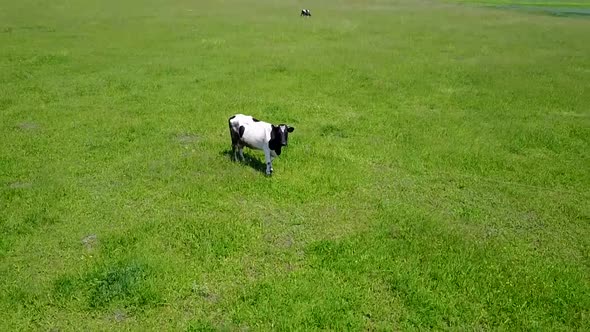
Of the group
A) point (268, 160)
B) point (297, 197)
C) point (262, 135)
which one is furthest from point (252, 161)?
point (297, 197)

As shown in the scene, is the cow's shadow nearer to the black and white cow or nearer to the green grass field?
the green grass field

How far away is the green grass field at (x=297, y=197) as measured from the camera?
7594mm

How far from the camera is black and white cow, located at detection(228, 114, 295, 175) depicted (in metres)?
11.4

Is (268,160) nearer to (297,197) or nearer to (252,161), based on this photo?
(252,161)

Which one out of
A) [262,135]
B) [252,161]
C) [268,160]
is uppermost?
[262,135]

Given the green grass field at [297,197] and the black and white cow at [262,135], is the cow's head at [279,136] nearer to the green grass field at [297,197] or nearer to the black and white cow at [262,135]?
the black and white cow at [262,135]

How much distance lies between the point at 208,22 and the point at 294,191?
3075cm

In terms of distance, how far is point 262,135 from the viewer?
11.5 meters

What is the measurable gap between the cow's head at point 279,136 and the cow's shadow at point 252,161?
859mm

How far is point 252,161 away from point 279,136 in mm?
1599

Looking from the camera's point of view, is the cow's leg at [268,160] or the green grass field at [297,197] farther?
the cow's leg at [268,160]

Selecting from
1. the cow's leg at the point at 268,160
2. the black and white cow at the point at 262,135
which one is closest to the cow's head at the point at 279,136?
the black and white cow at the point at 262,135

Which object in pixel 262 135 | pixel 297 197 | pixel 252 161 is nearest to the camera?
pixel 297 197

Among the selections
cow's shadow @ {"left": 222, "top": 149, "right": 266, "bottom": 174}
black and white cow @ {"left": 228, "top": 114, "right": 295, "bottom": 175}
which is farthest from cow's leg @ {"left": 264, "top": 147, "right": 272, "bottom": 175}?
cow's shadow @ {"left": 222, "top": 149, "right": 266, "bottom": 174}
